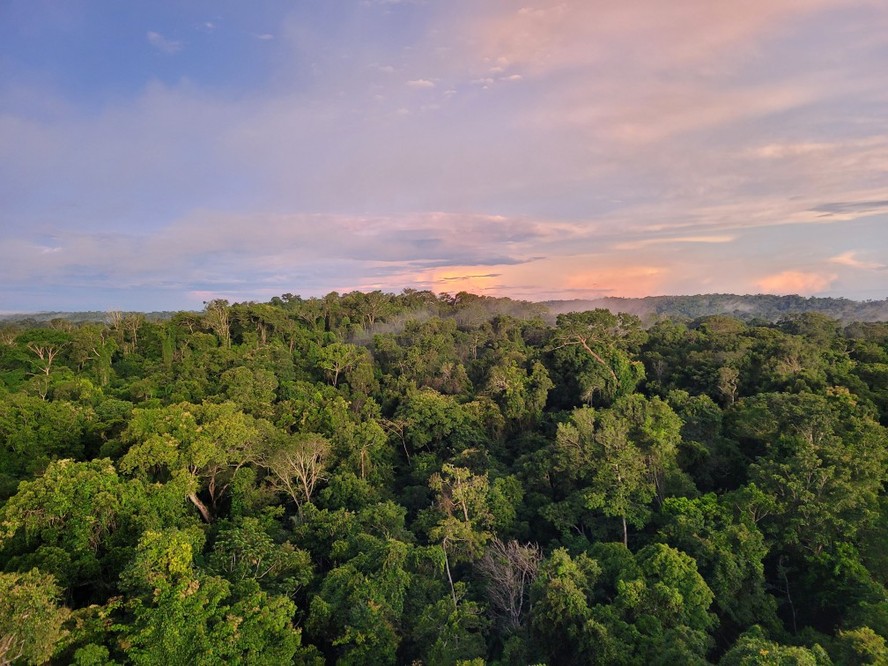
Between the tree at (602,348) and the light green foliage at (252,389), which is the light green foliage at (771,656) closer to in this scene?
the light green foliage at (252,389)

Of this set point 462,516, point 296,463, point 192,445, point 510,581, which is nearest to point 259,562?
point 192,445

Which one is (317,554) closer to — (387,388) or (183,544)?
(183,544)

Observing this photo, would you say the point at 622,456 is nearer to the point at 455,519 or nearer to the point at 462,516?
the point at 462,516

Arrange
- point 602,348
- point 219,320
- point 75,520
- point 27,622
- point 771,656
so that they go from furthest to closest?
point 219,320 → point 602,348 → point 75,520 → point 27,622 → point 771,656

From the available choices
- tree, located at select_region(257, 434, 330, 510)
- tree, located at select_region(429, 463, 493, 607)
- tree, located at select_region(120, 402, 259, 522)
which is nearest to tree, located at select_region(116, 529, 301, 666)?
tree, located at select_region(120, 402, 259, 522)

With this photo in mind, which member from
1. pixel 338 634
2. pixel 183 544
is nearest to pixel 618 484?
pixel 338 634

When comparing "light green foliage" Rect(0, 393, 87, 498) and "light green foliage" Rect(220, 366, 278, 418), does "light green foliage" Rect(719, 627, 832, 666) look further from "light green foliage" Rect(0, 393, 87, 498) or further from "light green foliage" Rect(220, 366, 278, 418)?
"light green foliage" Rect(0, 393, 87, 498)
